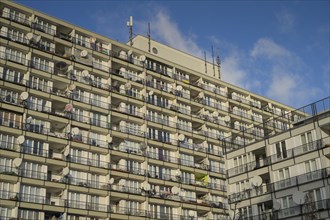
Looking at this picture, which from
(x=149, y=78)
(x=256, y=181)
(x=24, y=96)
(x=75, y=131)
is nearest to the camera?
(x=256, y=181)

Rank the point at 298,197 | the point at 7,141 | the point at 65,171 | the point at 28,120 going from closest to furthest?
the point at 298,197
the point at 7,141
the point at 28,120
the point at 65,171

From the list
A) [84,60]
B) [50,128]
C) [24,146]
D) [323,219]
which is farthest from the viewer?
[84,60]

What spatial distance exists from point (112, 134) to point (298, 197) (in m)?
27.9

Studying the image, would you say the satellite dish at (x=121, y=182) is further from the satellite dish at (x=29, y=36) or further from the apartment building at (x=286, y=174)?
the satellite dish at (x=29, y=36)

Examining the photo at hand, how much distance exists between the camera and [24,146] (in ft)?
199

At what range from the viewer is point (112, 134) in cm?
7038

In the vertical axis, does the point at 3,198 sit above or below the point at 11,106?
below

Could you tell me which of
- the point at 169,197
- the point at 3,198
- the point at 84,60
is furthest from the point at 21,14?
the point at 169,197

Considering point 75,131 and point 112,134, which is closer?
point 75,131

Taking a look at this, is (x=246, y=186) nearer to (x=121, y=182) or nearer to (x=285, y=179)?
(x=285, y=179)

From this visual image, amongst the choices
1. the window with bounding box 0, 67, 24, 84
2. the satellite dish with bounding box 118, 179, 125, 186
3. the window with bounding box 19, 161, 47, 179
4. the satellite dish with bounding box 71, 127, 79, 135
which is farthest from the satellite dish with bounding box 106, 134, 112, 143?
the window with bounding box 0, 67, 24, 84

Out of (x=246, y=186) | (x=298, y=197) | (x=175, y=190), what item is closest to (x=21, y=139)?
(x=175, y=190)

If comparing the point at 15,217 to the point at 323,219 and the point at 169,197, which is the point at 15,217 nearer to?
the point at 169,197

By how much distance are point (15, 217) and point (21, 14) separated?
1104 inches
